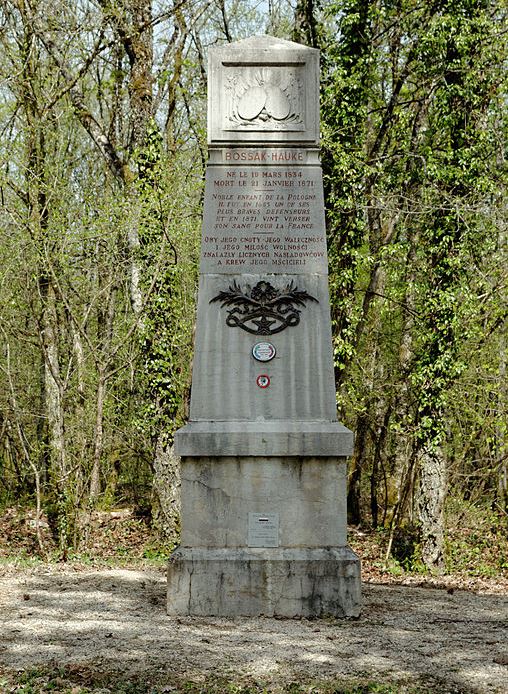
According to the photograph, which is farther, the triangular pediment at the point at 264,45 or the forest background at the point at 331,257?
the forest background at the point at 331,257

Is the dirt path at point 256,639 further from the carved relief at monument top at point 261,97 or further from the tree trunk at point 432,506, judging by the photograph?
the tree trunk at point 432,506

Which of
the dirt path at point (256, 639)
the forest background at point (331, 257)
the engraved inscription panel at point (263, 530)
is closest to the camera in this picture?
the dirt path at point (256, 639)

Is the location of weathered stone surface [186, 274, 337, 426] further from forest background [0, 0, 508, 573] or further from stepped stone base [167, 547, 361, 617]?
forest background [0, 0, 508, 573]

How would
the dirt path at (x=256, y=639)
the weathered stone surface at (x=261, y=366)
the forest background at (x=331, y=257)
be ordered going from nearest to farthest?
the dirt path at (x=256, y=639)
the weathered stone surface at (x=261, y=366)
the forest background at (x=331, y=257)

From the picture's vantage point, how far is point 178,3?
1420 centimetres

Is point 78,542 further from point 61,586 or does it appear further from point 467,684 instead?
point 467,684

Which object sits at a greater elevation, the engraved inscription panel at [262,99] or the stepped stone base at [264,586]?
the engraved inscription panel at [262,99]

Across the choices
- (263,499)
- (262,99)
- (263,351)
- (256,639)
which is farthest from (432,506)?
(262,99)

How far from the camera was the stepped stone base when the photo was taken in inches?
249

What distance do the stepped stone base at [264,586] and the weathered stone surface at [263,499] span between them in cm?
16

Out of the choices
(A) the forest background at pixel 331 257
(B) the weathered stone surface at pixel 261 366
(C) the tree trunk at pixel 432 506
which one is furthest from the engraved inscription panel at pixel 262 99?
(C) the tree trunk at pixel 432 506

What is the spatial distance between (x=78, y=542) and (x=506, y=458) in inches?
259

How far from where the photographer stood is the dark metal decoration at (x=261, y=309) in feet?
22.1

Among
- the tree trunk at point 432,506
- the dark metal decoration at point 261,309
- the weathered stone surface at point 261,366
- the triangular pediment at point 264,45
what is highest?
the triangular pediment at point 264,45
